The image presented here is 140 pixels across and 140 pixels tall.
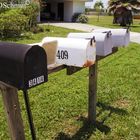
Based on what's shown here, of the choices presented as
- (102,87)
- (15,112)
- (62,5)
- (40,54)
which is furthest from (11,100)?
(62,5)

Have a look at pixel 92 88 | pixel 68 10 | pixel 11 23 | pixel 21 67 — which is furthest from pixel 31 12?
pixel 21 67

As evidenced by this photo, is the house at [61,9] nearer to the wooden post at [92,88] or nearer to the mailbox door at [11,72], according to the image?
the wooden post at [92,88]

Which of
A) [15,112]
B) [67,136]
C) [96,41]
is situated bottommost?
[67,136]

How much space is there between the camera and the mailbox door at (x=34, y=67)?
3095mm

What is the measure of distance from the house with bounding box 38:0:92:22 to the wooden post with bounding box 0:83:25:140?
3012 centimetres

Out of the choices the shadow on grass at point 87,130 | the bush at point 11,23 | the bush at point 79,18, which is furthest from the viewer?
the bush at point 79,18

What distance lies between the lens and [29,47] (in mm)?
3078

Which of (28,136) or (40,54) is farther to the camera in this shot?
(28,136)

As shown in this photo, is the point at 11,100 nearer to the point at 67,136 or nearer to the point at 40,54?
the point at 40,54

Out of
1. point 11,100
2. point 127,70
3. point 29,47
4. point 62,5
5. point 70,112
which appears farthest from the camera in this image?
point 62,5

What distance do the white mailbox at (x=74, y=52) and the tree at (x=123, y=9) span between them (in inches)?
1067

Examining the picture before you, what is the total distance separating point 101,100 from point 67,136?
1828mm

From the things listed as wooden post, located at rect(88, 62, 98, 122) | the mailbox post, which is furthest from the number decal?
wooden post, located at rect(88, 62, 98, 122)

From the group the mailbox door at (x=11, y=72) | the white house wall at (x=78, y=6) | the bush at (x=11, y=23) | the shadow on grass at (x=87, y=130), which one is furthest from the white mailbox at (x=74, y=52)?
the white house wall at (x=78, y=6)
